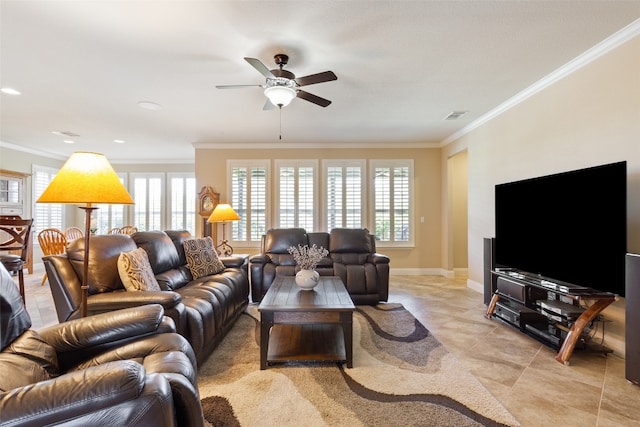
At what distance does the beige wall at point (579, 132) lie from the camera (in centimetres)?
246

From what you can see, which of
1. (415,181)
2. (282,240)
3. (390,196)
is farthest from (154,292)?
(415,181)

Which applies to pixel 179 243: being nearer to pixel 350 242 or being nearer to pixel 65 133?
pixel 350 242

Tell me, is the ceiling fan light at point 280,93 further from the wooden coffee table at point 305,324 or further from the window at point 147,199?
the window at point 147,199

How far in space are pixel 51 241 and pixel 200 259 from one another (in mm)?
Answer: 3657

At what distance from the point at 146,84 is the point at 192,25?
4.66 ft

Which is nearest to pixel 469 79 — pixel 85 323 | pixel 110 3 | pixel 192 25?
pixel 192 25

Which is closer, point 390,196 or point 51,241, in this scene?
point 51,241

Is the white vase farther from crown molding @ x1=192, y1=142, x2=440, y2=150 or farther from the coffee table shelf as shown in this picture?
crown molding @ x1=192, y1=142, x2=440, y2=150

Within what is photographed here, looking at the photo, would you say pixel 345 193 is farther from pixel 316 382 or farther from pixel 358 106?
pixel 316 382

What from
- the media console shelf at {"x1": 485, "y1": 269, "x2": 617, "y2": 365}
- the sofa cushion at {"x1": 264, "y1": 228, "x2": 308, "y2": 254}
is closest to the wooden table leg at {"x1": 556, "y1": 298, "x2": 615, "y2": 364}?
the media console shelf at {"x1": 485, "y1": 269, "x2": 617, "y2": 365}

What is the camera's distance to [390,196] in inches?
243

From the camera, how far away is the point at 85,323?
152cm

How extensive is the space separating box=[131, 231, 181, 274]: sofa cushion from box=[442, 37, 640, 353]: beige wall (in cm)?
409

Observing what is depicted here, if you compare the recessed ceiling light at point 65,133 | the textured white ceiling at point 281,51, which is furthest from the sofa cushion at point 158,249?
the recessed ceiling light at point 65,133
